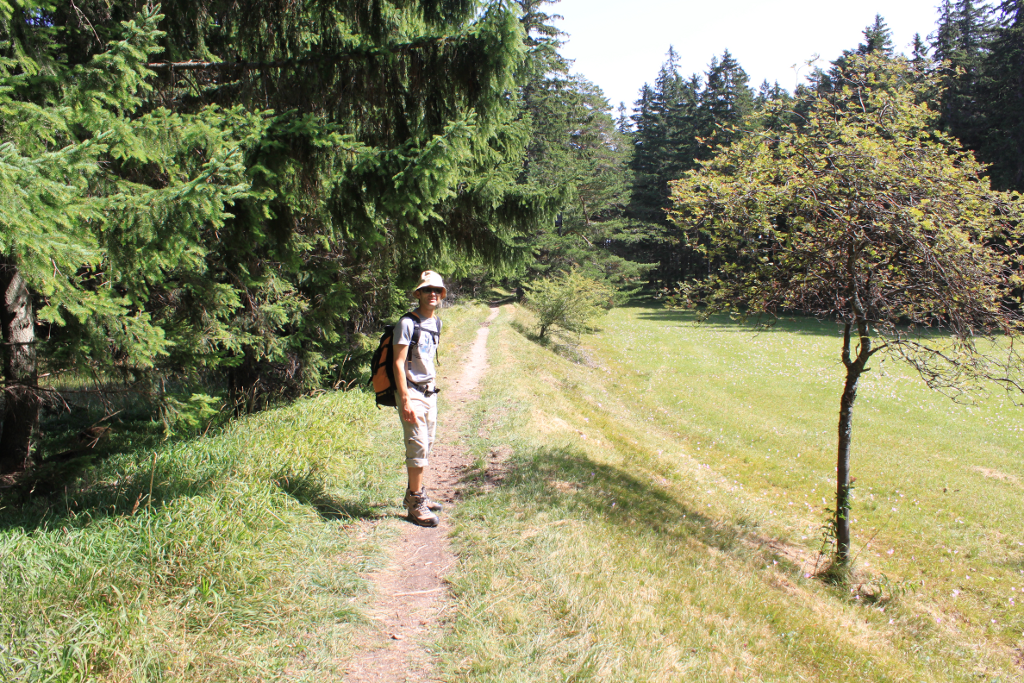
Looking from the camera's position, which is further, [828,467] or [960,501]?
[828,467]

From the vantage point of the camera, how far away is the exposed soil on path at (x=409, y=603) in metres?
3.00

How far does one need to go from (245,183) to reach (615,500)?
4.76 m

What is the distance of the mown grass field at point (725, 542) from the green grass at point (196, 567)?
0.85m

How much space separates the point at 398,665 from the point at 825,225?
6036 millimetres

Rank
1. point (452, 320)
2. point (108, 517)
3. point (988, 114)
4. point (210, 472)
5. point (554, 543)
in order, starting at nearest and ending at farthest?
point (108, 517) < point (554, 543) < point (210, 472) < point (452, 320) < point (988, 114)

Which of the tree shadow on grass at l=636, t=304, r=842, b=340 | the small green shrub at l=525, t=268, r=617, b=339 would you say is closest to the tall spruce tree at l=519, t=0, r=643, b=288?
the small green shrub at l=525, t=268, r=617, b=339

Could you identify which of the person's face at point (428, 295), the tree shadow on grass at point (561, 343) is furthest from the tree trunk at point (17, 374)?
the tree shadow on grass at point (561, 343)

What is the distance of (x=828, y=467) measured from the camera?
10641 millimetres

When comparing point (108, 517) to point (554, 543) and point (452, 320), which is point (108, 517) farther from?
point (452, 320)

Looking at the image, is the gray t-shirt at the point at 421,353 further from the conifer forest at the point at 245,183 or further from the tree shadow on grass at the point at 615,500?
the tree shadow on grass at the point at 615,500

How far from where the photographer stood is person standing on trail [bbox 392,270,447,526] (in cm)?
434

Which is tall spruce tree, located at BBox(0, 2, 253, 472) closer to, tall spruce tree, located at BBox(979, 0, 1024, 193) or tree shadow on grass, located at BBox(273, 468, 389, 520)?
tree shadow on grass, located at BBox(273, 468, 389, 520)

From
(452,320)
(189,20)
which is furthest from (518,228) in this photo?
(452,320)

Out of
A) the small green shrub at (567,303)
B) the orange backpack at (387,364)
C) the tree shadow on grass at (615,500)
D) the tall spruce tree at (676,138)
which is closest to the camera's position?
the orange backpack at (387,364)
